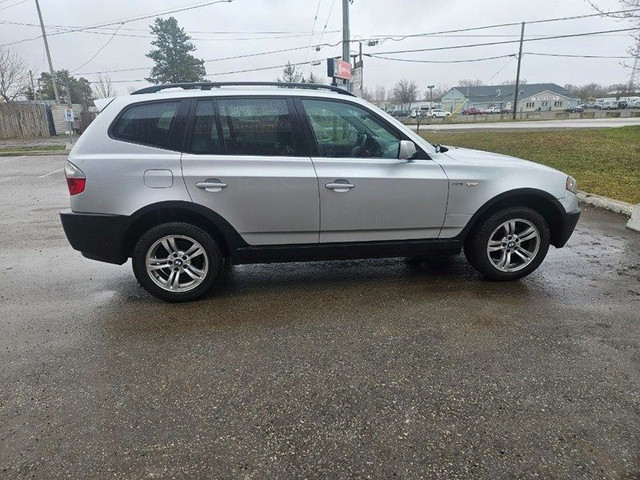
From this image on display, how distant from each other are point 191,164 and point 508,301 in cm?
299

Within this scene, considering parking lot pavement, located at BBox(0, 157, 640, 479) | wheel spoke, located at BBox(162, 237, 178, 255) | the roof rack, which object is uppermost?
the roof rack

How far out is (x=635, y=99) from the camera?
69.2 m

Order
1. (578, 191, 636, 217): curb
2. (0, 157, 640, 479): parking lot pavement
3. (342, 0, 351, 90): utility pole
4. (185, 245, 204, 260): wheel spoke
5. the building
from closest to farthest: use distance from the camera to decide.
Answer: (0, 157, 640, 479): parking lot pavement
(185, 245, 204, 260): wheel spoke
(578, 191, 636, 217): curb
(342, 0, 351, 90): utility pole
the building

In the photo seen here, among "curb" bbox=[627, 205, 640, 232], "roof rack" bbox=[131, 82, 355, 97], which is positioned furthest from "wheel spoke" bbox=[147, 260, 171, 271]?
"curb" bbox=[627, 205, 640, 232]

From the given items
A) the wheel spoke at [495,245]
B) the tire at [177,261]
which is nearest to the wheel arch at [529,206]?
the wheel spoke at [495,245]

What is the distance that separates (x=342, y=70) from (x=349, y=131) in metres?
11.8

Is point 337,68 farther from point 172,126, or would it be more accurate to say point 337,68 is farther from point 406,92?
point 406,92

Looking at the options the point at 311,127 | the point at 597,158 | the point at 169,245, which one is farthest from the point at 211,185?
the point at 597,158

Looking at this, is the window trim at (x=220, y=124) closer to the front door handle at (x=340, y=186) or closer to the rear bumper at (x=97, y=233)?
the front door handle at (x=340, y=186)

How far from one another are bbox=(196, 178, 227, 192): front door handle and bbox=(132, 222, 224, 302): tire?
0.36 m

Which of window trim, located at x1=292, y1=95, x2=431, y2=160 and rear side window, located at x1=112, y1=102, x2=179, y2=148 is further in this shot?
window trim, located at x1=292, y1=95, x2=431, y2=160

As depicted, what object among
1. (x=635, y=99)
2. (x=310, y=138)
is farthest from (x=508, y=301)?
(x=635, y=99)

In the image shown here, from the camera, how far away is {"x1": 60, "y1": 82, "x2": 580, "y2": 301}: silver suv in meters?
3.62

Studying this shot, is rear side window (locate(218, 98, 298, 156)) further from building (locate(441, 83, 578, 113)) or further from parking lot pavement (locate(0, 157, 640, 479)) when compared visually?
building (locate(441, 83, 578, 113))
